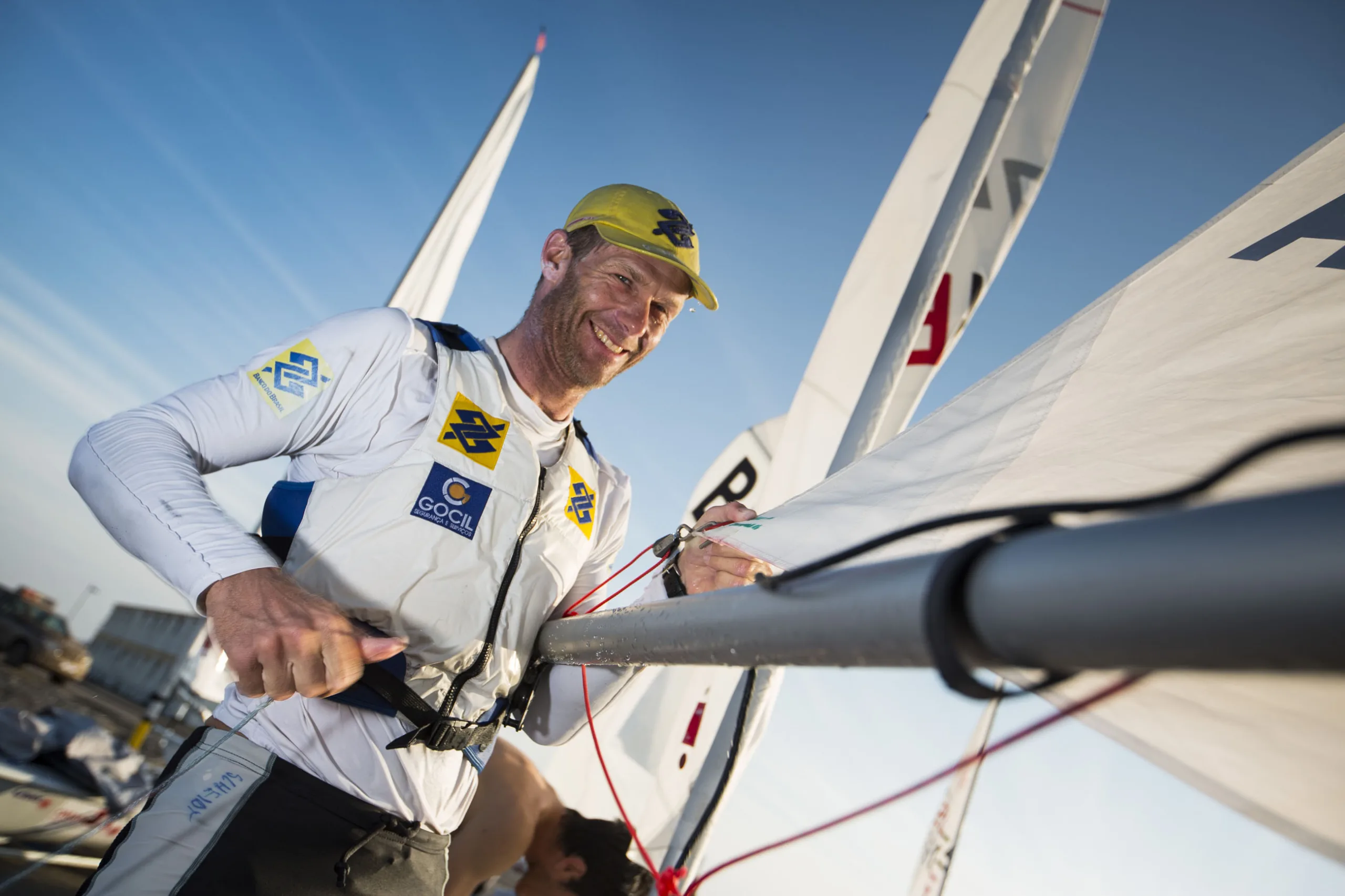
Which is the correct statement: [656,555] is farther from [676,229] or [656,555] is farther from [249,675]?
[676,229]

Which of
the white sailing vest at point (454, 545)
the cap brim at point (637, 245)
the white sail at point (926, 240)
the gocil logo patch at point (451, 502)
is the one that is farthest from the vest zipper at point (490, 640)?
the white sail at point (926, 240)

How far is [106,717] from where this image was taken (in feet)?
35.7

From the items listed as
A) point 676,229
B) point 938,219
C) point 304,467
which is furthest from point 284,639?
point 938,219

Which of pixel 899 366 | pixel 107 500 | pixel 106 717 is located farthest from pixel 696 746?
pixel 106 717

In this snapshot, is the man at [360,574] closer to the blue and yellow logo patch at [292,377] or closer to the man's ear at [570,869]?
the blue and yellow logo patch at [292,377]

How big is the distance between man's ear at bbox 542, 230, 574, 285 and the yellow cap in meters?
0.04

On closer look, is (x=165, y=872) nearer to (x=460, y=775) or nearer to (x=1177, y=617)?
(x=460, y=775)

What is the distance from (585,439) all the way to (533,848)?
3241 mm

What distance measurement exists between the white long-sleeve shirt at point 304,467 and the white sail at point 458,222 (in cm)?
543

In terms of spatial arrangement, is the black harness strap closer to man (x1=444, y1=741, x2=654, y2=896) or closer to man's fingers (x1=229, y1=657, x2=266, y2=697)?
man's fingers (x1=229, y1=657, x2=266, y2=697)

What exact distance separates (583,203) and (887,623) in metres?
1.92

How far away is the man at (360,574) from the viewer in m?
1.20

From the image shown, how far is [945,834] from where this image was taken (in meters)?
5.47

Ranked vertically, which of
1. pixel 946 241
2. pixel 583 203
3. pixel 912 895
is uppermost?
pixel 946 241
